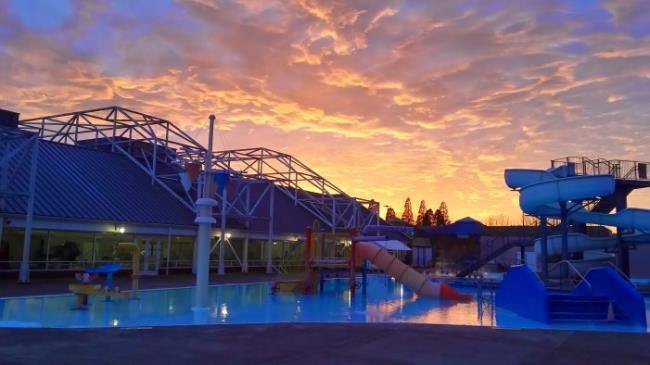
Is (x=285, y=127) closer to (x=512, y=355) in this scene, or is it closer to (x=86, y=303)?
(x=86, y=303)

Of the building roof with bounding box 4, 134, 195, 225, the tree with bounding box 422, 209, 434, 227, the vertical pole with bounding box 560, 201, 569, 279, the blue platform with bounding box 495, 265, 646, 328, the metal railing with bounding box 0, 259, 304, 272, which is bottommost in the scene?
the blue platform with bounding box 495, 265, 646, 328

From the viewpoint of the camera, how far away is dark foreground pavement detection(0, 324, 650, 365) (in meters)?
9.45

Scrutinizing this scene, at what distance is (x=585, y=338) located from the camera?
41.1ft

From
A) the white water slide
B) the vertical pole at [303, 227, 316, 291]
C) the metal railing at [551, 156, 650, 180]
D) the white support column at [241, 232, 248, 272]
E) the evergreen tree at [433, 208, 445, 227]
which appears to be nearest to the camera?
the white water slide

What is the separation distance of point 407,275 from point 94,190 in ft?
61.9

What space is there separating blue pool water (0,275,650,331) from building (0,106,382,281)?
4.67 metres

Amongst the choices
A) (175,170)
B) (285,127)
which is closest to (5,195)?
(285,127)

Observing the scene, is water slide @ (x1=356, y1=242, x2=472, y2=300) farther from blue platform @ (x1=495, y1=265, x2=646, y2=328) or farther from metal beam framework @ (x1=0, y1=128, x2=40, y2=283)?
metal beam framework @ (x1=0, y1=128, x2=40, y2=283)

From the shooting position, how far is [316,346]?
35.4 feet

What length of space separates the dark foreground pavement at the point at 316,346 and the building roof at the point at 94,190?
16716 millimetres

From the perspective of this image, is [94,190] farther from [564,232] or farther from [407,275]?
[564,232]

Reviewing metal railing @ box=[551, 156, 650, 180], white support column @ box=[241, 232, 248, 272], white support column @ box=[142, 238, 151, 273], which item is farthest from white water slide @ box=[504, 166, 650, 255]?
white support column @ box=[142, 238, 151, 273]

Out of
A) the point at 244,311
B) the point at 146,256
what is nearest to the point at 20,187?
the point at 146,256

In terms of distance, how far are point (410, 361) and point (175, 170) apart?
33627 millimetres
